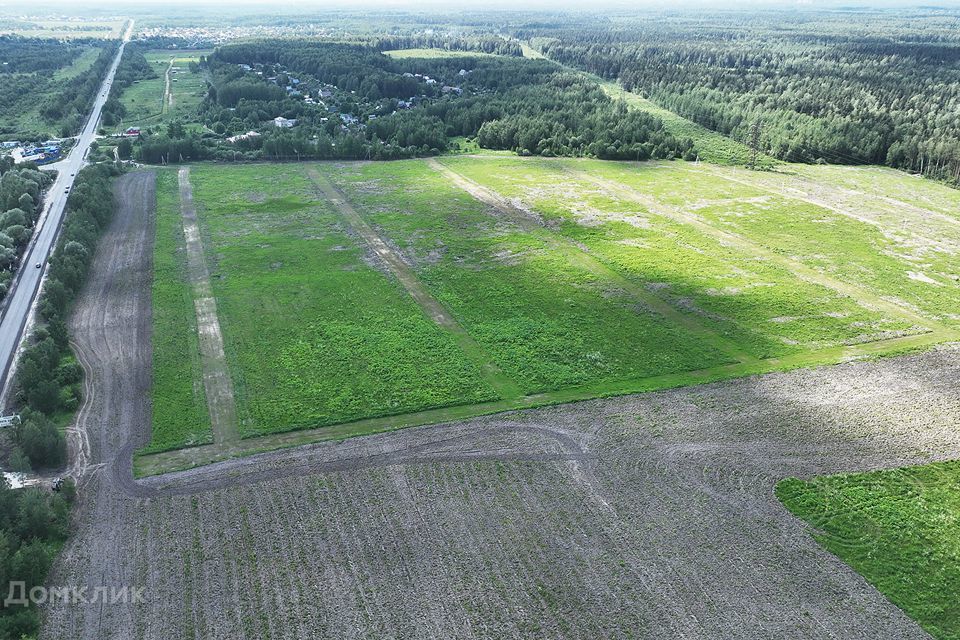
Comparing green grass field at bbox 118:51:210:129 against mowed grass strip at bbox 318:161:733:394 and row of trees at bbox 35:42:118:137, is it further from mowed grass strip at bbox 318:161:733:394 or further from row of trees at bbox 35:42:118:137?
mowed grass strip at bbox 318:161:733:394

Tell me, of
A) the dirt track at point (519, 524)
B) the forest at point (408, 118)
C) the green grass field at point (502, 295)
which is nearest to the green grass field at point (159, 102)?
the forest at point (408, 118)

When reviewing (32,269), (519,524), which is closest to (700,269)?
(519,524)

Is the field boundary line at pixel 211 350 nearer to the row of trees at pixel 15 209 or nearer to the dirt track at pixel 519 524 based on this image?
the dirt track at pixel 519 524

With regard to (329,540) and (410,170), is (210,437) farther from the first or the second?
(410,170)

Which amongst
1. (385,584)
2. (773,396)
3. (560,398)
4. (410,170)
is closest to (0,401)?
(385,584)

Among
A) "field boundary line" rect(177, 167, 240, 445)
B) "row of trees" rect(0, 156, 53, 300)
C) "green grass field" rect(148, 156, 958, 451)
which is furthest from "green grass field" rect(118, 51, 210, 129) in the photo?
"field boundary line" rect(177, 167, 240, 445)

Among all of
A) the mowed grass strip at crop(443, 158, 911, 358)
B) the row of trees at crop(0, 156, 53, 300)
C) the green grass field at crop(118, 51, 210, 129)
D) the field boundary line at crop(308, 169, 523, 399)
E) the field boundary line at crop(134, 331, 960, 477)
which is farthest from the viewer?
the green grass field at crop(118, 51, 210, 129)
